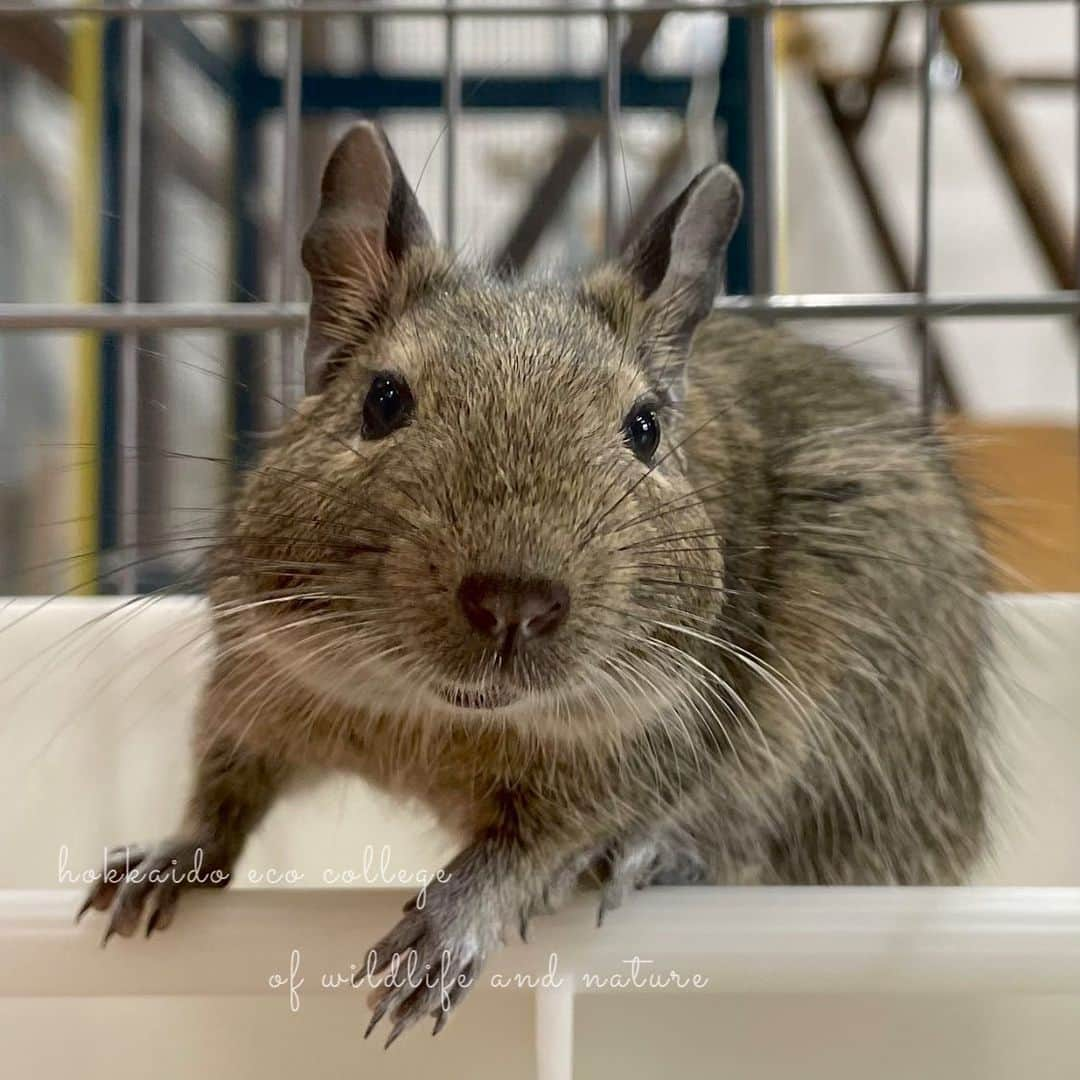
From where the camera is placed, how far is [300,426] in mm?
871

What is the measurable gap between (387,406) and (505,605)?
0.75 ft

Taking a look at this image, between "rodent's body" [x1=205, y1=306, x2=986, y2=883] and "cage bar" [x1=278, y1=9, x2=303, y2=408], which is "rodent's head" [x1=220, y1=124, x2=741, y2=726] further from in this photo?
"cage bar" [x1=278, y1=9, x2=303, y2=408]

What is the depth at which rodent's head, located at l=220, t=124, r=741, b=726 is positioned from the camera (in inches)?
26.3

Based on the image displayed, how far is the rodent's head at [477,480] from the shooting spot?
67cm

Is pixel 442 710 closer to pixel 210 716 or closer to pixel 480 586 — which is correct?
pixel 480 586

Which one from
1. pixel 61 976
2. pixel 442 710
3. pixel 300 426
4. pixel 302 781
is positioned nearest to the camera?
pixel 61 976

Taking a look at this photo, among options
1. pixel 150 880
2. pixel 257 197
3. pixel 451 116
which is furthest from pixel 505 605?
pixel 257 197

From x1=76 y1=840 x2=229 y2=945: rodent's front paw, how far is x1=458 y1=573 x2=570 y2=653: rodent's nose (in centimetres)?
25

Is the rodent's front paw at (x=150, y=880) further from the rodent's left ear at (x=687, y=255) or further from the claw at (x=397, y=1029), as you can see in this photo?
the rodent's left ear at (x=687, y=255)

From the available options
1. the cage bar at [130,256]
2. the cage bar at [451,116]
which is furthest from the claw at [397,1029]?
the cage bar at [451,116]

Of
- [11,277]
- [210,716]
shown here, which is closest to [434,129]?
[11,277]

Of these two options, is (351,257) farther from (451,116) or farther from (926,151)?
(926,151)

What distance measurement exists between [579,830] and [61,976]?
35cm

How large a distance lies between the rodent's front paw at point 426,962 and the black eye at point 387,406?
1.01ft
